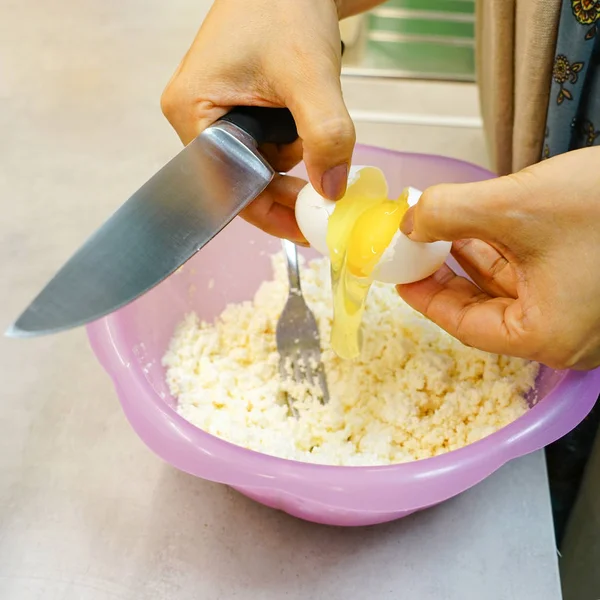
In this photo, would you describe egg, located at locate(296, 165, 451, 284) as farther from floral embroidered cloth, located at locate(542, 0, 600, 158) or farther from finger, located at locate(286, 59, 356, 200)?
floral embroidered cloth, located at locate(542, 0, 600, 158)

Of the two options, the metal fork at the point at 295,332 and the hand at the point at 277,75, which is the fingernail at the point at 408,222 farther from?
the metal fork at the point at 295,332

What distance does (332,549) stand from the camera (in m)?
0.78

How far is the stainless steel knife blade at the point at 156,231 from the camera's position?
60cm

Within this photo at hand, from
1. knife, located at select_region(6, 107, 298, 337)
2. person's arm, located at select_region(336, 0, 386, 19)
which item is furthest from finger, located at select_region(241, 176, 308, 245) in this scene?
person's arm, located at select_region(336, 0, 386, 19)

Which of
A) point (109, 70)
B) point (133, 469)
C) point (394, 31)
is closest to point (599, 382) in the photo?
point (133, 469)

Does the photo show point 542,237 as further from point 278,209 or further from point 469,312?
point 278,209

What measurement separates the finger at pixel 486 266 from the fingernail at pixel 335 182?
0.19m

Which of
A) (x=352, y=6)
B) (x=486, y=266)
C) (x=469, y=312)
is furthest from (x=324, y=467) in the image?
(x=352, y=6)

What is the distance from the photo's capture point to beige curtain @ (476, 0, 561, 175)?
78 cm

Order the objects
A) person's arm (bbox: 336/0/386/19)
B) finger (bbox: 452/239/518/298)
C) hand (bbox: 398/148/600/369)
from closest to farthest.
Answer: hand (bbox: 398/148/600/369)
finger (bbox: 452/239/518/298)
person's arm (bbox: 336/0/386/19)

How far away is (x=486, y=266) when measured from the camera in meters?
0.82

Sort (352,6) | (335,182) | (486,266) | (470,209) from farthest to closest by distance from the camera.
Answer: (352,6), (486,266), (335,182), (470,209)

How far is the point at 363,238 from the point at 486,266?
181 millimetres

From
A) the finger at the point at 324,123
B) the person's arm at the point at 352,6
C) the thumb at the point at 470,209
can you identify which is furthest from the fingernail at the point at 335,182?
the person's arm at the point at 352,6
